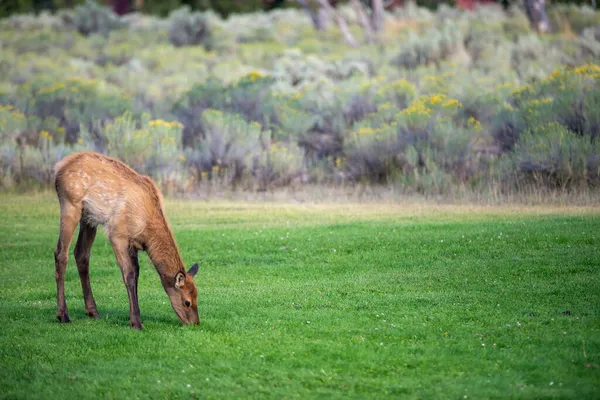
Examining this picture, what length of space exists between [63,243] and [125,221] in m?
0.82

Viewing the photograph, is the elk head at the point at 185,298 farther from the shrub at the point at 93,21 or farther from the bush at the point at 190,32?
the shrub at the point at 93,21

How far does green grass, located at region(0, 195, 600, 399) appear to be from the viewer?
7.38 metres

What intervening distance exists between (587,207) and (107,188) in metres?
10.1

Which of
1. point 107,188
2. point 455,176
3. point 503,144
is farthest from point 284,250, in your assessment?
point 503,144

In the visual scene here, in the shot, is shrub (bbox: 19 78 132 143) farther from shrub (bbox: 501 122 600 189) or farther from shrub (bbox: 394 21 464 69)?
shrub (bbox: 501 122 600 189)

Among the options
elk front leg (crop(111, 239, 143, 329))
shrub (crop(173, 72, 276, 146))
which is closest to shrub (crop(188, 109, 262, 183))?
shrub (crop(173, 72, 276, 146))

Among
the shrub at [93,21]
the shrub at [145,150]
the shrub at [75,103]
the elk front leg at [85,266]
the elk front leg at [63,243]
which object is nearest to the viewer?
the elk front leg at [63,243]

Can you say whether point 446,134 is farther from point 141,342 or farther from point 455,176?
point 141,342

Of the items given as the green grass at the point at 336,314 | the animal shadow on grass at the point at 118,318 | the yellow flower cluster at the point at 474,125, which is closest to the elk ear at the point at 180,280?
the green grass at the point at 336,314

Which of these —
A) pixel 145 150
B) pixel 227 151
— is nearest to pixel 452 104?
pixel 227 151

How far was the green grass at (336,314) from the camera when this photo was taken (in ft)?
Answer: 24.2

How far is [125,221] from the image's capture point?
361 inches

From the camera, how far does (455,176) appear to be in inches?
793

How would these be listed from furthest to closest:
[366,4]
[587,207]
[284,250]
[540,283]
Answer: [366,4] → [587,207] → [284,250] → [540,283]
